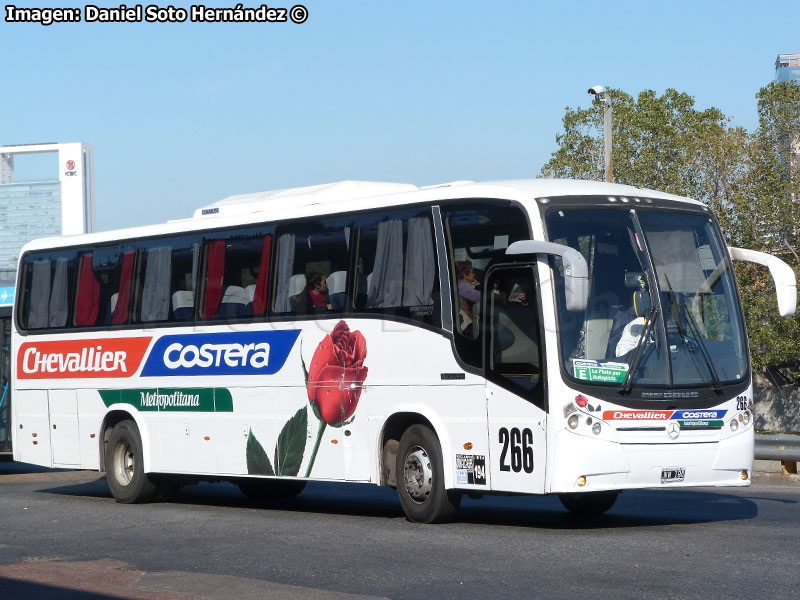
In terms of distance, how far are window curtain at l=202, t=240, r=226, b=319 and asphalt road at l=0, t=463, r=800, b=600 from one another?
2415 millimetres

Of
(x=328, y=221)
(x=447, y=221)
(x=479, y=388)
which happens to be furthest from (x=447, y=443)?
(x=328, y=221)

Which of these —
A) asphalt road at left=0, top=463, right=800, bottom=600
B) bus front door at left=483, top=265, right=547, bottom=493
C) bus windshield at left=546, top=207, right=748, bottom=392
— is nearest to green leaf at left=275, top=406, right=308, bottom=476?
asphalt road at left=0, top=463, right=800, bottom=600

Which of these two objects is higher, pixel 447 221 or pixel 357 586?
pixel 447 221

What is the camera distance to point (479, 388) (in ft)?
42.1

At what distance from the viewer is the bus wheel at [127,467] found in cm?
1741

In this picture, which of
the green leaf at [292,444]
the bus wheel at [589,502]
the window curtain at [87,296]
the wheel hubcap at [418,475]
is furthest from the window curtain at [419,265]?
the window curtain at [87,296]

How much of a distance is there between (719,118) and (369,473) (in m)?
56.8

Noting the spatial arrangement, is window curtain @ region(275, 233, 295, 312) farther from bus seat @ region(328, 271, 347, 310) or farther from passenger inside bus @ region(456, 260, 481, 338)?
passenger inside bus @ region(456, 260, 481, 338)

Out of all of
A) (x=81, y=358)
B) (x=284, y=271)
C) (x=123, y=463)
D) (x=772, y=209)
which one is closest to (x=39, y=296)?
(x=81, y=358)

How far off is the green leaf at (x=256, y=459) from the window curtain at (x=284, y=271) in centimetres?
156

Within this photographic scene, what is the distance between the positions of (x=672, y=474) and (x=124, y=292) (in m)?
8.39

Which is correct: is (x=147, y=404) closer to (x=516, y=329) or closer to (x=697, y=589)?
(x=516, y=329)

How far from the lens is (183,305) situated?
1673 centimetres

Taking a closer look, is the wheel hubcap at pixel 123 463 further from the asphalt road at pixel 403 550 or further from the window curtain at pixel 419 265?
the window curtain at pixel 419 265
